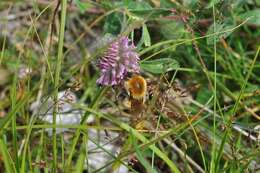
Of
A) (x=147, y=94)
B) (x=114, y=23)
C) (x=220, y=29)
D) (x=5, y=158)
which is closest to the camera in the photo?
(x=5, y=158)

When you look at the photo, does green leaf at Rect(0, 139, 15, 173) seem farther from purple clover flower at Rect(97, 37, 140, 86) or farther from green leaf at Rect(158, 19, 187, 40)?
green leaf at Rect(158, 19, 187, 40)

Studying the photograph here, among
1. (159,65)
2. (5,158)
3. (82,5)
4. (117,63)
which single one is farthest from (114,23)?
(5,158)

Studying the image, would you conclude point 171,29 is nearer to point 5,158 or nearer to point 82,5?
point 82,5

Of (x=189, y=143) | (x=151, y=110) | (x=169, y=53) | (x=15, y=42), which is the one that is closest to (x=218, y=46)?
(x=169, y=53)

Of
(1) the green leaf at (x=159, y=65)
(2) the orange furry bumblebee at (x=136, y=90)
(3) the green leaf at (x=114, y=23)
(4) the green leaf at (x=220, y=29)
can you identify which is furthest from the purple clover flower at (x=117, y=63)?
(3) the green leaf at (x=114, y=23)

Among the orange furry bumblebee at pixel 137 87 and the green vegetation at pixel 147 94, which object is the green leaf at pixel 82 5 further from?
the orange furry bumblebee at pixel 137 87

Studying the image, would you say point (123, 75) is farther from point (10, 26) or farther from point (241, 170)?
point (10, 26)

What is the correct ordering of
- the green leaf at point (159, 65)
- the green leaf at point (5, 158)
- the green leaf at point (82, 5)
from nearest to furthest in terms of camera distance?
the green leaf at point (5, 158) < the green leaf at point (159, 65) < the green leaf at point (82, 5)

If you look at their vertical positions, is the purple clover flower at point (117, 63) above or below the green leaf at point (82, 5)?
below
